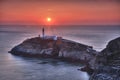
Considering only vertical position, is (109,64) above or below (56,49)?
below

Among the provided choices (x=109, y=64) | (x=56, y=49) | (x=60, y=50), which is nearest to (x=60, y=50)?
(x=60, y=50)

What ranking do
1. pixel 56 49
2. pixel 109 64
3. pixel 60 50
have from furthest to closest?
pixel 56 49 → pixel 60 50 → pixel 109 64

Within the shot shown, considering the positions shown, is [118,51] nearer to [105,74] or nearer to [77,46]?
[105,74]

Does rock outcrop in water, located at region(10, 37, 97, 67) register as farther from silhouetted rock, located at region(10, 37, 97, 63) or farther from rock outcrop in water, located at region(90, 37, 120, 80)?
rock outcrop in water, located at region(90, 37, 120, 80)

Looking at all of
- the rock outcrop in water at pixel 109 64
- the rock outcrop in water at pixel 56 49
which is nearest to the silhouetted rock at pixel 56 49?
the rock outcrop in water at pixel 56 49

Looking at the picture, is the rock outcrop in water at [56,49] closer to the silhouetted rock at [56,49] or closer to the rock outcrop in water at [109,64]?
the silhouetted rock at [56,49]

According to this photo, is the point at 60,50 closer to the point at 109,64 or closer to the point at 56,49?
the point at 56,49
